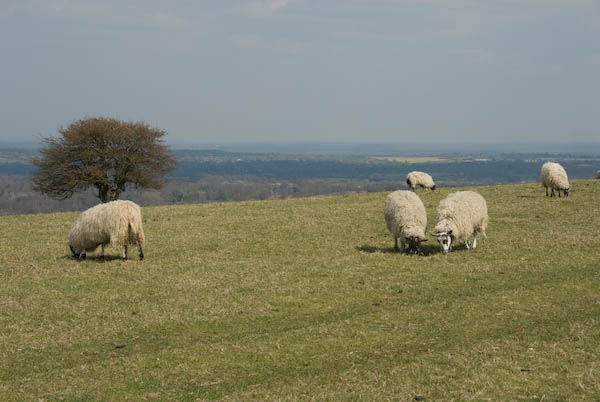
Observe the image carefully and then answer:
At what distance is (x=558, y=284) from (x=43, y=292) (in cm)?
1334

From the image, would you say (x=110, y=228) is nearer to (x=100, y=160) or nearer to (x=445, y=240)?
(x=445, y=240)

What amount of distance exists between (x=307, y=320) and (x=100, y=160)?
3389 cm

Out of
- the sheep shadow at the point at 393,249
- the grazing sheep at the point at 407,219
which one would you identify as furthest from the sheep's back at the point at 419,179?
the sheep shadow at the point at 393,249

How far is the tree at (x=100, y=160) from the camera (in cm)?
4228

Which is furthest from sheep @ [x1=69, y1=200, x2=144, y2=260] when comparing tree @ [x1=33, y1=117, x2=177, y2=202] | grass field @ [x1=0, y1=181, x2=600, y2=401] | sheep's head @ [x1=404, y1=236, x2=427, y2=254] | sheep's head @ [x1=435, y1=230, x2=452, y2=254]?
tree @ [x1=33, y1=117, x2=177, y2=202]

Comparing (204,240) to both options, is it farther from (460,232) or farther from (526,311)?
(526,311)

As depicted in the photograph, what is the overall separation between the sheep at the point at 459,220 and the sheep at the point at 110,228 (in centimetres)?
990

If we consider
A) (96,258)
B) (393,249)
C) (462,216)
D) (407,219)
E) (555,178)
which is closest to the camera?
(462,216)

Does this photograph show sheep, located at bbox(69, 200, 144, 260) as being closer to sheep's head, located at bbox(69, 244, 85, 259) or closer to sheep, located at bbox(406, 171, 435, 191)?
sheep's head, located at bbox(69, 244, 85, 259)

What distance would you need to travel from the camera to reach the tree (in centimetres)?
4228

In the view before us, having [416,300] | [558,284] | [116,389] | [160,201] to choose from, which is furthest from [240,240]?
[160,201]

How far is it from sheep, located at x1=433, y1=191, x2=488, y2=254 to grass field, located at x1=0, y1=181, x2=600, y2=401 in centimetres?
58

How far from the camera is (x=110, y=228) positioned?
19.0 meters

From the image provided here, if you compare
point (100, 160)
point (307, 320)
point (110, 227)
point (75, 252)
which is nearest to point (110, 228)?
point (110, 227)
